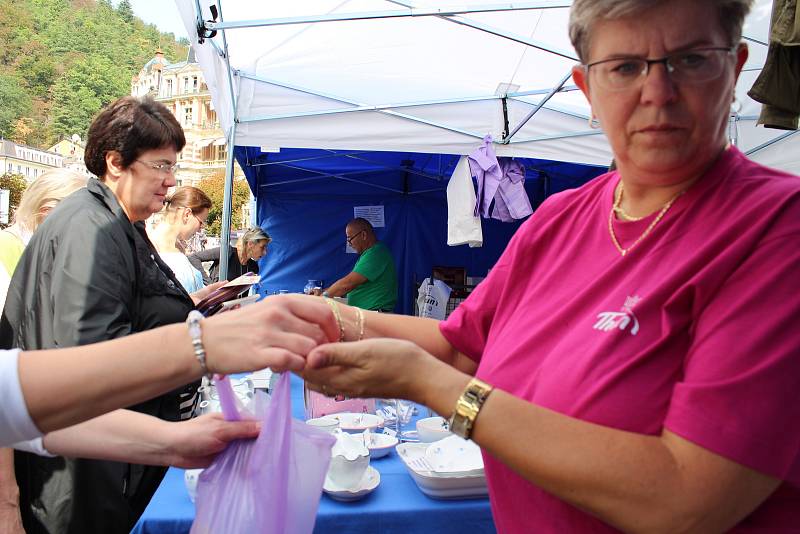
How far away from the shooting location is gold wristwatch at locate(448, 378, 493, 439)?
2.94 feet

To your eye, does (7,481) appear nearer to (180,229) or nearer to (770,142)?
(180,229)

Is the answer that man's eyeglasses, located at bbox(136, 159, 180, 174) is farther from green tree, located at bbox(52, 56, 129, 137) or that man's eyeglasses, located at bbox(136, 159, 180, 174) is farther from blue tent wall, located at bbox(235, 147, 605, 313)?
green tree, located at bbox(52, 56, 129, 137)

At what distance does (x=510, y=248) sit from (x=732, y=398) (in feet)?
2.13

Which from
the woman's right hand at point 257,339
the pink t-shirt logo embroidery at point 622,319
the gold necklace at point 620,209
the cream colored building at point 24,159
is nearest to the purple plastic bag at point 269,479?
the woman's right hand at point 257,339

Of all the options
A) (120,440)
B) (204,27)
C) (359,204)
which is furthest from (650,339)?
(359,204)

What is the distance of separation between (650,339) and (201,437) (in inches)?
43.2

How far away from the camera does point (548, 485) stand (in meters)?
0.85

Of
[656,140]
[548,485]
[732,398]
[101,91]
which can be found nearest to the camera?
[732,398]

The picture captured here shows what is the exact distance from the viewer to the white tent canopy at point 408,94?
460 centimetres

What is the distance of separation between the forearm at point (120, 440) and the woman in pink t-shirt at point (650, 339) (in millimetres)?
651

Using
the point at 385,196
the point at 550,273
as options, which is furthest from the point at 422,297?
A: the point at 550,273

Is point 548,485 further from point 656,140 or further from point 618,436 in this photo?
point 656,140

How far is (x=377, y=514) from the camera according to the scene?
1812 mm

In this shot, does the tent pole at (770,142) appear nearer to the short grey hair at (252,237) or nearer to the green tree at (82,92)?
the short grey hair at (252,237)
